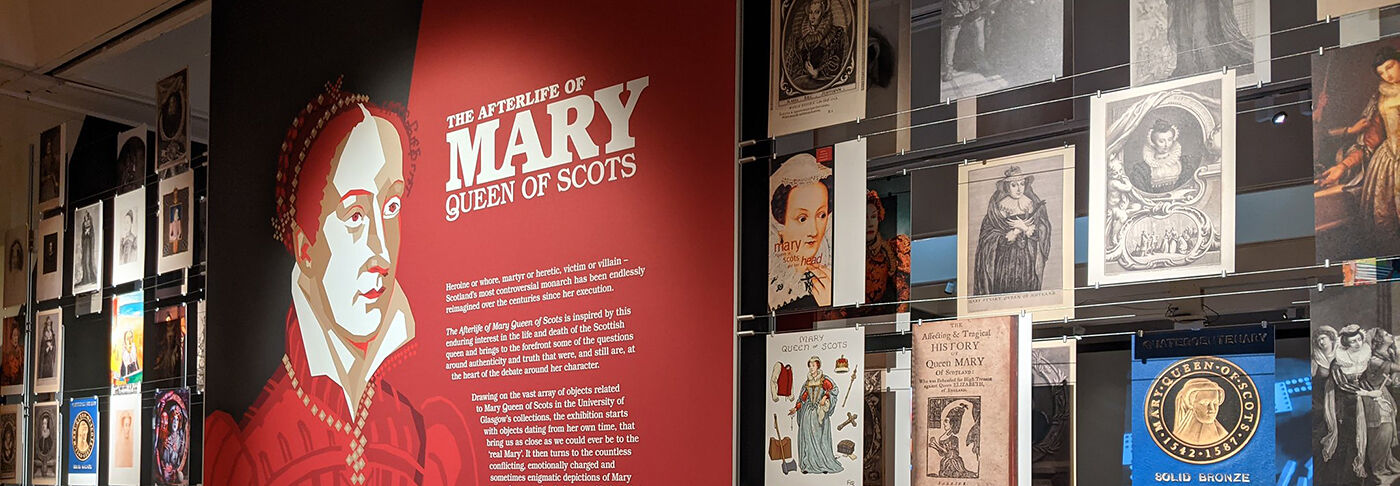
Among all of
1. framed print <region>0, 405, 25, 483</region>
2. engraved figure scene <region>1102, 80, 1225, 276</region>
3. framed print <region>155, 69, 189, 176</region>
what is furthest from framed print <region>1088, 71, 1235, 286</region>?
framed print <region>0, 405, 25, 483</region>

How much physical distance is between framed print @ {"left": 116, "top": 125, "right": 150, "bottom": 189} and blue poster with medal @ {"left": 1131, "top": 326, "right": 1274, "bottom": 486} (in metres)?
3.72

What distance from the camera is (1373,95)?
1.92 meters

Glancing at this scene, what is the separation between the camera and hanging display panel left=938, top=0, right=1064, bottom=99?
2.30 metres

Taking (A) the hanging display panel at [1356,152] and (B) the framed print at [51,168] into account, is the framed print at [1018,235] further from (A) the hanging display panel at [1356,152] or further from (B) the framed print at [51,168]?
(B) the framed print at [51,168]

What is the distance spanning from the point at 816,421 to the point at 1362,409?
40.1 inches

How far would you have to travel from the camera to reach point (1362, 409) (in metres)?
1.88

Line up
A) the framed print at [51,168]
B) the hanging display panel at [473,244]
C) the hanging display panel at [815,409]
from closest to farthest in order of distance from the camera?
the hanging display panel at [815,409], the hanging display panel at [473,244], the framed print at [51,168]

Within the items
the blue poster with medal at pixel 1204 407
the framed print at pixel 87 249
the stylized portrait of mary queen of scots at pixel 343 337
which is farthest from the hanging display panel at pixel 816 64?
the framed print at pixel 87 249

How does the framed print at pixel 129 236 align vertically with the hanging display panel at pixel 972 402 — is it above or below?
above

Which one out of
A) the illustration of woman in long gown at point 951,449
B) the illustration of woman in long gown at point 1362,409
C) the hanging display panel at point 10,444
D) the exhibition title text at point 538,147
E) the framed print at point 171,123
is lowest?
the hanging display panel at point 10,444

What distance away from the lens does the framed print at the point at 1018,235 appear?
2.23m

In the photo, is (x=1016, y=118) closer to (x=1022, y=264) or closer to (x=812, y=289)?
(x=1022, y=264)

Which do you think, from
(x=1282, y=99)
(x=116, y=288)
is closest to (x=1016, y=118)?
(x=1282, y=99)

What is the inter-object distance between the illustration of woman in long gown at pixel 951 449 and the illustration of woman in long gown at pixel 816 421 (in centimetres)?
24
